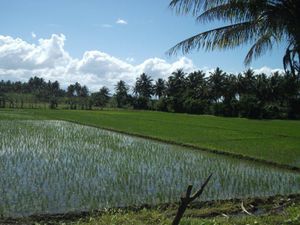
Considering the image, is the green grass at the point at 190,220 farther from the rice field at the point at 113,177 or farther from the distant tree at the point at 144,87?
the distant tree at the point at 144,87

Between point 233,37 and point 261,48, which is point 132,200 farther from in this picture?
point 261,48

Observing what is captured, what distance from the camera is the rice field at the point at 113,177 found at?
8125 mm

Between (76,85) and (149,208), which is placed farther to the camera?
(76,85)

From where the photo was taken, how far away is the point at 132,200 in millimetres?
8227

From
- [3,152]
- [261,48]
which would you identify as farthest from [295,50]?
[3,152]

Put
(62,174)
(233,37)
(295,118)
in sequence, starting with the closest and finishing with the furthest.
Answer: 1. (233,37)
2. (62,174)
3. (295,118)

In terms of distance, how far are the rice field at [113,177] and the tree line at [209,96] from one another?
2428 cm

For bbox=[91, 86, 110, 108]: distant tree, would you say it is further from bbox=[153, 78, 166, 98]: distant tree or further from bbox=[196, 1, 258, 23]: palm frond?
bbox=[196, 1, 258, 23]: palm frond

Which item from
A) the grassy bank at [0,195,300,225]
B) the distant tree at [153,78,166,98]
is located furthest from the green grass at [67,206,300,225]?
the distant tree at [153,78,166,98]

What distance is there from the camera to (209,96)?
61.8 meters

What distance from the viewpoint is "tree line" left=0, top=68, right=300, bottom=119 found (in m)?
49.7

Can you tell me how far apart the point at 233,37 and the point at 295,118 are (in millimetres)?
43717

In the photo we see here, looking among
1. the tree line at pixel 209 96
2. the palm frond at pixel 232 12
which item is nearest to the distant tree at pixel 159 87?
the tree line at pixel 209 96

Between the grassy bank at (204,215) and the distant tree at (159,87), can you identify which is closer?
the grassy bank at (204,215)
